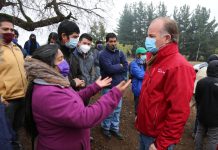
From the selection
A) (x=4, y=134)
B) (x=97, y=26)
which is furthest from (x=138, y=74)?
(x=97, y=26)

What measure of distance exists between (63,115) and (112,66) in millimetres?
3298

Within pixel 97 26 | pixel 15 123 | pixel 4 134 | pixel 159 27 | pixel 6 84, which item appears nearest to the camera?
pixel 4 134

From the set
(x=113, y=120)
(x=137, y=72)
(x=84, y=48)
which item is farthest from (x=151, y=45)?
(x=137, y=72)

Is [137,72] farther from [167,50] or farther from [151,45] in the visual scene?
[167,50]

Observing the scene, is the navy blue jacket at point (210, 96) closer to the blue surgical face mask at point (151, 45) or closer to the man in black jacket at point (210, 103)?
the man in black jacket at point (210, 103)

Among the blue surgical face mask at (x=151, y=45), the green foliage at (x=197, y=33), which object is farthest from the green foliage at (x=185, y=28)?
the blue surgical face mask at (x=151, y=45)

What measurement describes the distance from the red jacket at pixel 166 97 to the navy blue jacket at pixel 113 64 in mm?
2458

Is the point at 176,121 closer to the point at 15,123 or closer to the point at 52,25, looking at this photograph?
the point at 15,123

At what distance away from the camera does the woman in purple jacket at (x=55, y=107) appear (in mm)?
2189

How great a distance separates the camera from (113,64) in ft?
18.2

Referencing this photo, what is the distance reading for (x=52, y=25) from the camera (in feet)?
37.1

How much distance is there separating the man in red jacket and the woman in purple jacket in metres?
0.48

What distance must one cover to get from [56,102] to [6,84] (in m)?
2.05

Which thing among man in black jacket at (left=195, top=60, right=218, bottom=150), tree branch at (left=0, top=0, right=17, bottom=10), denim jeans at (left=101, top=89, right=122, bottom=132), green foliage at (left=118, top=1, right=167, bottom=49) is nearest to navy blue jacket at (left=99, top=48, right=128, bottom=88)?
denim jeans at (left=101, top=89, right=122, bottom=132)
